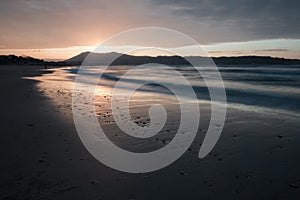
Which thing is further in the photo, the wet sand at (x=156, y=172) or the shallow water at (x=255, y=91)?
the shallow water at (x=255, y=91)

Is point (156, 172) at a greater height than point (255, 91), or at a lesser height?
lesser

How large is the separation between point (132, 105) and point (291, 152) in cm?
684

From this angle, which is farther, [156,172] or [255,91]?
[255,91]

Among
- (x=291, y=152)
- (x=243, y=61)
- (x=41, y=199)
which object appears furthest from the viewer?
(x=243, y=61)

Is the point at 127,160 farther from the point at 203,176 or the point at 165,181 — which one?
the point at 203,176

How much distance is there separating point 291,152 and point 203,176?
91.3 inches

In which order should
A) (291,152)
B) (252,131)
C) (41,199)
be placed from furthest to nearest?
1. (252,131)
2. (291,152)
3. (41,199)

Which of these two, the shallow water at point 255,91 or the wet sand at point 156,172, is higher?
the shallow water at point 255,91

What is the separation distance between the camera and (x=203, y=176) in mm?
4223

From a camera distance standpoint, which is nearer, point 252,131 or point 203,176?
point 203,176

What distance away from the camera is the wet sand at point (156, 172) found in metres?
3.67

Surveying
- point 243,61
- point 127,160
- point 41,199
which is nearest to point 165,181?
point 127,160

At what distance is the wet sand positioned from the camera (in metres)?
3.67

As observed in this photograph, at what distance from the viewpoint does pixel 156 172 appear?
4418 millimetres
